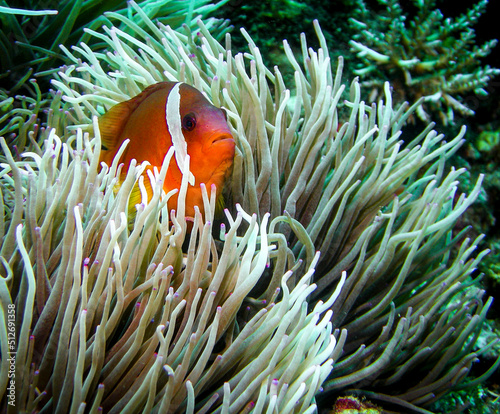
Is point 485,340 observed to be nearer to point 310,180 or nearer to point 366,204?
point 366,204

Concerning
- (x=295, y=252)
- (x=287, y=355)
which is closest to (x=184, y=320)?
(x=287, y=355)

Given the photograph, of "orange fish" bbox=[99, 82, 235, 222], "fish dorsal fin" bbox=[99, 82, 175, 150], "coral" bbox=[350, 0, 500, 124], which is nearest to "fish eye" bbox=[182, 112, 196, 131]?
"orange fish" bbox=[99, 82, 235, 222]

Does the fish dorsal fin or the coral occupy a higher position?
the coral

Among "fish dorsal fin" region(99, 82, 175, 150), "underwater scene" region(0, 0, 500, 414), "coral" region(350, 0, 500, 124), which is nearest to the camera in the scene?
"underwater scene" region(0, 0, 500, 414)

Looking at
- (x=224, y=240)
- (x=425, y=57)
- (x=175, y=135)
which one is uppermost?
(x=425, y=57)

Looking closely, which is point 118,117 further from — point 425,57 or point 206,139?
point 425,57

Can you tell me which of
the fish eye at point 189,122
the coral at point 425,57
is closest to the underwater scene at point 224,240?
the fish eye at point 189,122

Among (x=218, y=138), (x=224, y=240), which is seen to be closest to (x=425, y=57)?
(x=218, y=138)

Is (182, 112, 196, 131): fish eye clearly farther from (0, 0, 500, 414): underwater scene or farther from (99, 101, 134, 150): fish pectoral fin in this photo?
(99, 101, 134, 150): fish pectoral fin

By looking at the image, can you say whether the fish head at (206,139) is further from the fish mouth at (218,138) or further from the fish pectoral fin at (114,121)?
the fish pectoral fin at (114,121)
